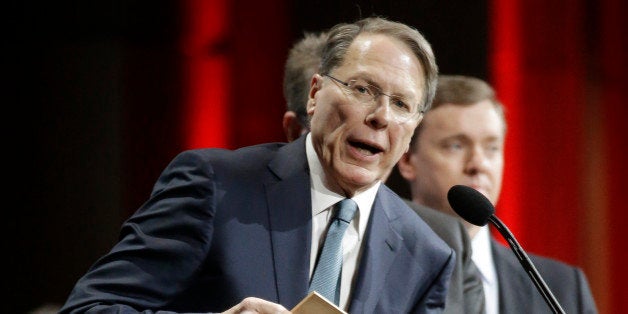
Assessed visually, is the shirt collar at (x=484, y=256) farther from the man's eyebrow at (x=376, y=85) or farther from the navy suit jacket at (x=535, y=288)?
the man's eyebrow at (x=376, y=85)

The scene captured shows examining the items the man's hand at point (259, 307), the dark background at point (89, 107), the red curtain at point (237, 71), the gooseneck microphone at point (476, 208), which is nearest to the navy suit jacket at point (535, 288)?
the gooseneck microphone at point (476, 208)

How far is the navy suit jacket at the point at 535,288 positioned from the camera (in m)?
2.52

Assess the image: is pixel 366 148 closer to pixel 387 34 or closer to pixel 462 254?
pixel 387 34

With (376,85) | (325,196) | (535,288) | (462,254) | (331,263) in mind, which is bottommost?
(535,288)

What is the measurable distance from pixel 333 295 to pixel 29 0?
88.8 inches

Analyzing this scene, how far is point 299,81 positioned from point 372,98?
0.84 m

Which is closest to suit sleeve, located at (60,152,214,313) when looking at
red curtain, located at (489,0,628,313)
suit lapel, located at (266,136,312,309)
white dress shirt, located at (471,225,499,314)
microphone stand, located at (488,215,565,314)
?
suit lapel, located at (266,136,312,309)

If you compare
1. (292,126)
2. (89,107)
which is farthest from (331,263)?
(89,107)

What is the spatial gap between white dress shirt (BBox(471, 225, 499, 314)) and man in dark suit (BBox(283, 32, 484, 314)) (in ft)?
0.58

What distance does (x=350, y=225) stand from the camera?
6.17 feet

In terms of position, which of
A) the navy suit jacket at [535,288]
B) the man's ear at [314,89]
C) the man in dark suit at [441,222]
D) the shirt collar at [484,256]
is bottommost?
the navy suit jacket at [535,288]

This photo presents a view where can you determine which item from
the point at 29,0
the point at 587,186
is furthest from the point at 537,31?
the point at 29,0

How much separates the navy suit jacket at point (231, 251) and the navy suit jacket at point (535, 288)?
694 mm

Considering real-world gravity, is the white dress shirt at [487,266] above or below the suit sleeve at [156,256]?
below
